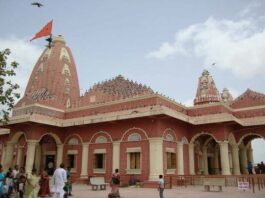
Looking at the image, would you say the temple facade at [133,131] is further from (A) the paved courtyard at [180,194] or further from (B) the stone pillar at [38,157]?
(A) the paved courtyard at [180,194]

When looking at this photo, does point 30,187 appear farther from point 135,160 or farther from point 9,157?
point 9,157

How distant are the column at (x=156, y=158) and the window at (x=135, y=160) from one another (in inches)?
50.8

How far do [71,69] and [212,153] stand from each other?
1678 centimetres

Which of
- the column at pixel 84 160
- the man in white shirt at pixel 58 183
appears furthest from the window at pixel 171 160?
the man in white shirt at pixel 58 183

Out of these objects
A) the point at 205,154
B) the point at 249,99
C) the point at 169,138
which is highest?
the point at 249,99

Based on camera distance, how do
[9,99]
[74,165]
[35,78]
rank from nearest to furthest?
[9,99] < [74,165] < [35,78]


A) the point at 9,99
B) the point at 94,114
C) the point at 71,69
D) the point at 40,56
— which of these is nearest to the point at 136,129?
the point at 94,114

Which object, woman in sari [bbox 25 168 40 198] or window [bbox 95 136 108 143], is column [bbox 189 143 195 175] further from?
woman in sari [bbox 25 168 40 198]

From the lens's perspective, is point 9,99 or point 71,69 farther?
point 71,69

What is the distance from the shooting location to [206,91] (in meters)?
25.7

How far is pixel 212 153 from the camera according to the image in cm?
2609

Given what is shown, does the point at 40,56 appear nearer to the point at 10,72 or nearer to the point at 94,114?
the point at 94,114

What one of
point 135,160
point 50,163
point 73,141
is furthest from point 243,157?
point 50,163

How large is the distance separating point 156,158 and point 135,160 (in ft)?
6.67
